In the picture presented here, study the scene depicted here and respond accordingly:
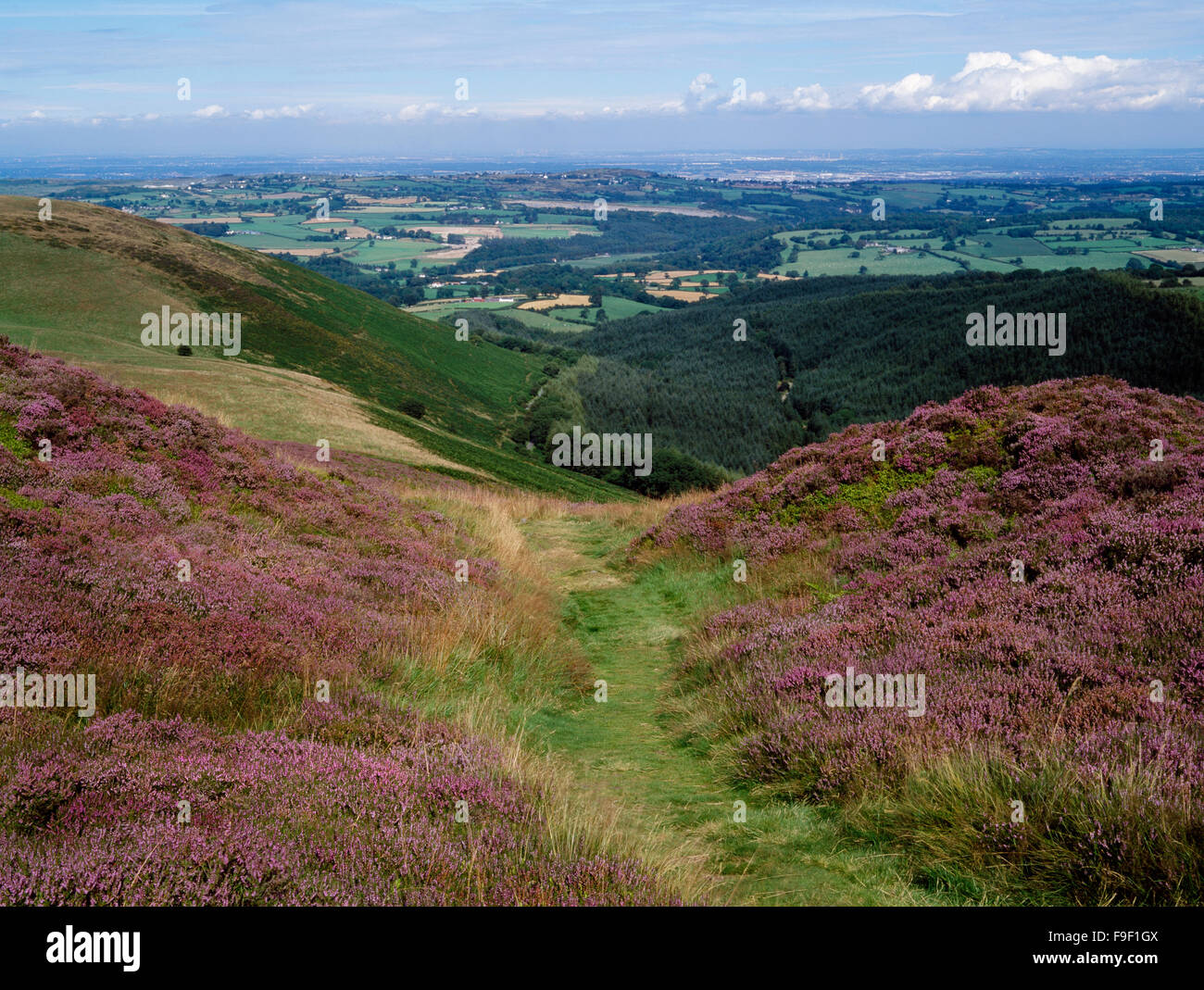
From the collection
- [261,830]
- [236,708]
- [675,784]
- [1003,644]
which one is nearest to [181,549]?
[236,708]

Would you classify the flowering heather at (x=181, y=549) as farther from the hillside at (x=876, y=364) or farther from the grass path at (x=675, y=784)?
the hillside at (x=876, y=364)

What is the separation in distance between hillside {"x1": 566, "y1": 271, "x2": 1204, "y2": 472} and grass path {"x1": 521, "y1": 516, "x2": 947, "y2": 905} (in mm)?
114576

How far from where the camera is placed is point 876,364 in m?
168

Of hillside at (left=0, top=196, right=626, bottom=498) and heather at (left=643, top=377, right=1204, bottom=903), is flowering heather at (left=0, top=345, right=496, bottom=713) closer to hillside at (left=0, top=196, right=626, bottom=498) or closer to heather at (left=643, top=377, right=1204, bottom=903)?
heather at (left=643, top=377, right=1204, bottom=903)

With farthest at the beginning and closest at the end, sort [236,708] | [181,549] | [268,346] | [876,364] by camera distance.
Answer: [876,364] → [268,346] → [181,549] → [236,708]

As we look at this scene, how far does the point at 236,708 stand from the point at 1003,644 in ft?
20.8

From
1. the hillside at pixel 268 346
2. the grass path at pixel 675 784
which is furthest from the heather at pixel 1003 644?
the hillside at pixel 268 346

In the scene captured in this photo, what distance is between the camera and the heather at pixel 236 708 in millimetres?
3697

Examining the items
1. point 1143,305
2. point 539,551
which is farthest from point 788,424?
point 539,551

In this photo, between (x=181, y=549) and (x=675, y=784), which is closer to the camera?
(x=675, y=784)

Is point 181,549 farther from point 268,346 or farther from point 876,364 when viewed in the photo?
point 876,364

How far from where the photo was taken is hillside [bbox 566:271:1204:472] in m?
127

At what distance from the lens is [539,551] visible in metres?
16.9
